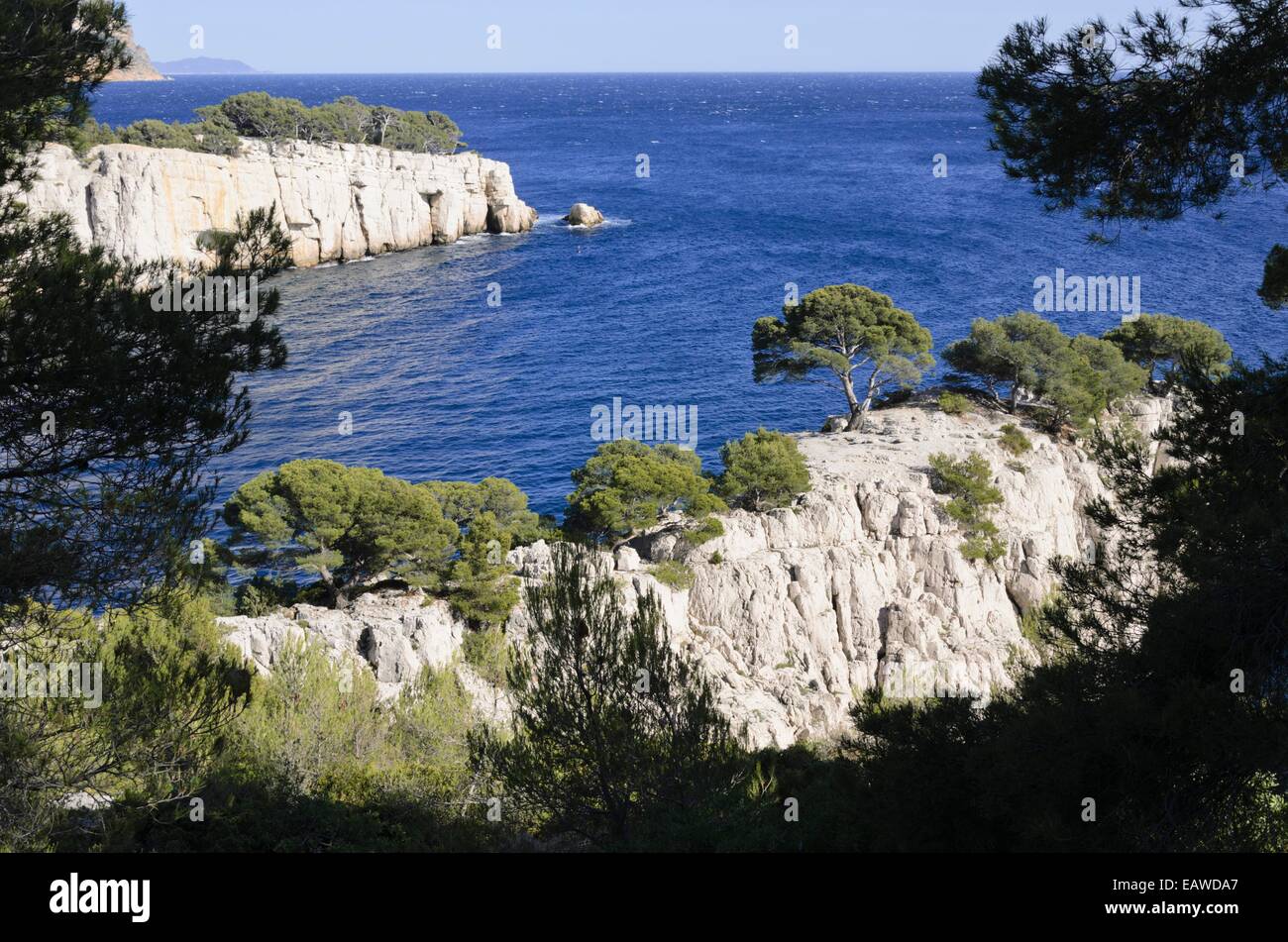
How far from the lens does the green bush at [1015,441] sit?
34.1 m

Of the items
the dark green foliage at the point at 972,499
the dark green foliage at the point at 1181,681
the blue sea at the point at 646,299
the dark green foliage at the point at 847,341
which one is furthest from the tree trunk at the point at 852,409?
the dark green foliage at the point at 1181,681

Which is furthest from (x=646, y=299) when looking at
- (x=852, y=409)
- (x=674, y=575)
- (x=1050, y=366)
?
(x=674, y=575)

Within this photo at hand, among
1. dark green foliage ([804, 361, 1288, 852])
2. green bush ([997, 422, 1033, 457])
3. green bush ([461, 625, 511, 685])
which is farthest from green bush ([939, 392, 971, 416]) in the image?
dark green foliage ([804, 361, 1288, 852])

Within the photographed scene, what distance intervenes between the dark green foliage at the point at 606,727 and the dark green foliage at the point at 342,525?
13.7 m

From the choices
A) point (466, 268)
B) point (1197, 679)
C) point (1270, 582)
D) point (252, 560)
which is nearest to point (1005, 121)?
point (1270, 582)

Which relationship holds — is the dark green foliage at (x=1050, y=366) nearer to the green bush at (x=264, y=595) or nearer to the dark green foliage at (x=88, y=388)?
the green bush at (x=264, y=595)

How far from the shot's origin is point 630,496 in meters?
28.7

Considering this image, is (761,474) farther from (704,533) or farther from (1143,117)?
(1143,117)

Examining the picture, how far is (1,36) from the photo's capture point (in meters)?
9.45

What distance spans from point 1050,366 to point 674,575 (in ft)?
59.7

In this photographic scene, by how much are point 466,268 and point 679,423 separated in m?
38.5
